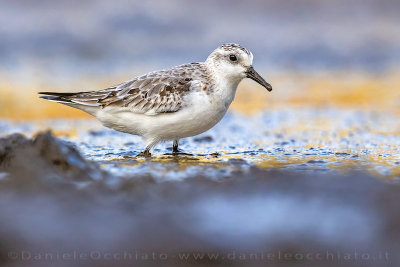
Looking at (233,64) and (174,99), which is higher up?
(233,64)

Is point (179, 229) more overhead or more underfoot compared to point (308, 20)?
more underfoot

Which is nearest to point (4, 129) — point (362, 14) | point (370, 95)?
point (370, 95)

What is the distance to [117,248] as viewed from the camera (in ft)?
11.6

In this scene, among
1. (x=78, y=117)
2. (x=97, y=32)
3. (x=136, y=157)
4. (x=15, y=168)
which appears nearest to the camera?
(x=15, y=168)

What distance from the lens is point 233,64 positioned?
6.52m

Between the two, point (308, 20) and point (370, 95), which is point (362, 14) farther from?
point (370, 95)

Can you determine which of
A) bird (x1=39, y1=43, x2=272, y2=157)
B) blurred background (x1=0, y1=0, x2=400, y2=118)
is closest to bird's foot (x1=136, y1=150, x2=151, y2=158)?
bird (x1=39, y1=43, x2=272, y2=157)

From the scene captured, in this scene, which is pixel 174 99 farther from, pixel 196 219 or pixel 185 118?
pixel 196 219

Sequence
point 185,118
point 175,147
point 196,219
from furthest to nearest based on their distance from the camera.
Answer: point 175,147 < point 185,118 < point 196,219

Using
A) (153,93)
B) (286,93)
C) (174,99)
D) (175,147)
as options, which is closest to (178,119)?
(174,99)

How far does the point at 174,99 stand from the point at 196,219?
8.81 ft

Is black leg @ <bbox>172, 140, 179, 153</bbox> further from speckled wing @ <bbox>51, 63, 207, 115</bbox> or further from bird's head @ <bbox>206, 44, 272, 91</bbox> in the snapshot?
bird's head @ <bbox>206, 44, 272, 91</bbox>

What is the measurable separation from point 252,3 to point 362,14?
352 centimetres

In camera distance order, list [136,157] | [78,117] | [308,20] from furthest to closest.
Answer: [308,20] < [78,117] < [136,157]
